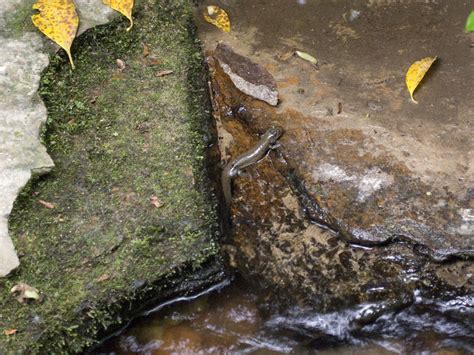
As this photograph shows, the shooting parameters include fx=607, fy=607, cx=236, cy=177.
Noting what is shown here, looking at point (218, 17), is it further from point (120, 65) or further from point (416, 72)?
point (416, 72)

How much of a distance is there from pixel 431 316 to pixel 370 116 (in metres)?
1.23

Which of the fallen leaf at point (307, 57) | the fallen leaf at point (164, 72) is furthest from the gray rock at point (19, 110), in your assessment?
the fallen leaf at point (307, 57)

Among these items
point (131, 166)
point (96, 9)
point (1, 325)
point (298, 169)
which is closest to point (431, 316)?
point (298, 169)

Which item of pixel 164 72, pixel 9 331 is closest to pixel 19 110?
pixel 164 72

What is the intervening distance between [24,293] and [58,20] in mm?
1859

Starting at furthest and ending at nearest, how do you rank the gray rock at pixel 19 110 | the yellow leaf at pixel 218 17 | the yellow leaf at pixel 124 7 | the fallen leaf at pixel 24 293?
the yellow leaf at pixel 218 17 → the yellow leaf at pixel 124 7 → the gray rock at pixel 19 110 → the fallen leaf at pixel 24 293

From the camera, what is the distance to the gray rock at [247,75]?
3.83m

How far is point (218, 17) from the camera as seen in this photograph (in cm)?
438

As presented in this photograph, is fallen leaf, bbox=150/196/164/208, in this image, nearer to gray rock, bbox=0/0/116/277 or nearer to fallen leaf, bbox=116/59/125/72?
gray rock, bbox=0/0/116/277

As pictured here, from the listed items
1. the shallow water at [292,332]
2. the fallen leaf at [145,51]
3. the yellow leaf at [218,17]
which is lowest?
the shallow water at [292,332]

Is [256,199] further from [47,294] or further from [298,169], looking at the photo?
[47,294]

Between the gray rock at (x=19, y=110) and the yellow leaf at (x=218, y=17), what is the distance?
2.34 ft

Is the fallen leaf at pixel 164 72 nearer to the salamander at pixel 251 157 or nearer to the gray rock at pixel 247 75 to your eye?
the gray rock at pixel 247 75

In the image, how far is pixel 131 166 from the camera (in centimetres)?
341
